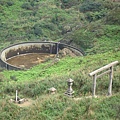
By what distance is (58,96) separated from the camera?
1014cm

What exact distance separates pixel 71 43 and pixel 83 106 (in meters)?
23.4

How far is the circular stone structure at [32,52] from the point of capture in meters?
31.6

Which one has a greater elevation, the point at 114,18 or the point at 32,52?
the point at 114,18

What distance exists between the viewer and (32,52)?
35.0m

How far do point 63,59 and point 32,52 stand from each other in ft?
35.8

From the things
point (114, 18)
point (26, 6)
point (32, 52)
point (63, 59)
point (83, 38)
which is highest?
point (114, 18)

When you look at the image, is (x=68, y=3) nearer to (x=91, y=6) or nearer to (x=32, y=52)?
(x=91, y=6)

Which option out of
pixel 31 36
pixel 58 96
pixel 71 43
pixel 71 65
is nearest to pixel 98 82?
pixel 58 96

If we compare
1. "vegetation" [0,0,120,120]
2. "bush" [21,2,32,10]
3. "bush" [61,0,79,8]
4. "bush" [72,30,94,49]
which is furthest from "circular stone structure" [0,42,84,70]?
"bush" [61,0,79,8]

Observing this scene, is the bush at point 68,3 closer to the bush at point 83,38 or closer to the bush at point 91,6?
the bush at point 91,6

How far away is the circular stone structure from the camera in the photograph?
31.6 m

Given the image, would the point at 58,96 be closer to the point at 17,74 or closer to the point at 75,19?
the point at 17,74

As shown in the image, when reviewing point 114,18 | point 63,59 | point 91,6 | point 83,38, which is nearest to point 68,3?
point 91,6

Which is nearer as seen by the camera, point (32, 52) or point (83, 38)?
point (83, 38)
